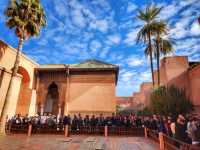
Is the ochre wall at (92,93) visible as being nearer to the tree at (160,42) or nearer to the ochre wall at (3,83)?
the tree at (160,42)

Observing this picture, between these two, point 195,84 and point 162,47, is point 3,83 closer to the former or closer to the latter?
point 162,47

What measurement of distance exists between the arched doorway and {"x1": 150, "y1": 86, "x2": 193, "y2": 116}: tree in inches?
475

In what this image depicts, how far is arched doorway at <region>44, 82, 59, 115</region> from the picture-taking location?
2606cm

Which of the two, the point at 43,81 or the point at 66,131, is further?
the point at 43,81

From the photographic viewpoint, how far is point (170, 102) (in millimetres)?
20734

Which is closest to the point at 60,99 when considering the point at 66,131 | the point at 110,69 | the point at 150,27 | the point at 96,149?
the point at 110,69

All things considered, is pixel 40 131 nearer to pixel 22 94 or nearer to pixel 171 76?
pixel 22 94

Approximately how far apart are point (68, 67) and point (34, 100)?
574cm

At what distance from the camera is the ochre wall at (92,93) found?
24500mm

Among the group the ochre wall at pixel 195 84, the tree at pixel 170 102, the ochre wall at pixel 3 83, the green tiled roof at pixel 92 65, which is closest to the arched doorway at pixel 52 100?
the green tiled roof at pixel 92 65

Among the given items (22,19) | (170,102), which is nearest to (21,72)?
(22,19)

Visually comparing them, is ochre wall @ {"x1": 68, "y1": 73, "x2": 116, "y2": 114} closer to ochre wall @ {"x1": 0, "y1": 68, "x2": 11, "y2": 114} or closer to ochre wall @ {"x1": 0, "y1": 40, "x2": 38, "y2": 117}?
ochre wall @ {"x1": 0, "y1": 40, "x2": 38, "y2": 117}

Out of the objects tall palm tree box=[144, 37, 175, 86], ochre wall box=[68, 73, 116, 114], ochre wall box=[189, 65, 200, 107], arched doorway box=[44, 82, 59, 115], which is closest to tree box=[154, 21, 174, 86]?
tall palm tree box=[144, 37, 175, 86]

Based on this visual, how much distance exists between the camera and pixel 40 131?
17578 millimetres
